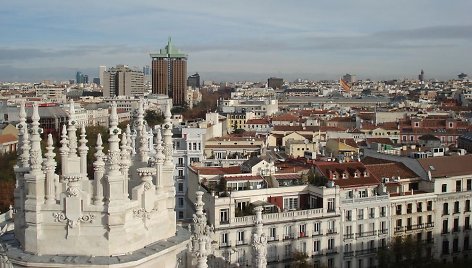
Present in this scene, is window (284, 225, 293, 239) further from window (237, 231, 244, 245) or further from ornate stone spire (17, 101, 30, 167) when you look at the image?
ornate stone spire (17, 101, 30, 167)

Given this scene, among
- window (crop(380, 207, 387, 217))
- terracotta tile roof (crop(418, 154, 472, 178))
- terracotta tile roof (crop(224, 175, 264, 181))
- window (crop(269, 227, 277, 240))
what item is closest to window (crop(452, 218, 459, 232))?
terracotta tile roof (crop(418, 154, 472, 178))

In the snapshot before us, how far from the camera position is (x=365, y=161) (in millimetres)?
47906

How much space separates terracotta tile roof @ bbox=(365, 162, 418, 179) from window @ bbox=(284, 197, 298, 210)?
6.73m

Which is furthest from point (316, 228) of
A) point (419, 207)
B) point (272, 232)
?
point (419, 207)

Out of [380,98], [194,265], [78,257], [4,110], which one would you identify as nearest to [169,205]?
[194,265]

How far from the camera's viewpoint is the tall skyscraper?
183375 millimetres

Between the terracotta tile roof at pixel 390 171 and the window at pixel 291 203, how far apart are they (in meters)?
6.73

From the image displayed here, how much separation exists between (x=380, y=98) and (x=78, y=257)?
16237 cm

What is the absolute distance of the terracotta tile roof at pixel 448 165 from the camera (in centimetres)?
4173

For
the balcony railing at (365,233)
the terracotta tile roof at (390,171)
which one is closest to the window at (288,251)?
the balcony railing at (365,233)

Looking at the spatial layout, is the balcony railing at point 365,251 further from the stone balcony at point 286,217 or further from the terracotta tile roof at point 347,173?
the terracotta tile roof at point 347,173

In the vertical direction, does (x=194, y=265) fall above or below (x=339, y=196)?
above

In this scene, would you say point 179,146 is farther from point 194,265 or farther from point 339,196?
point 194,265

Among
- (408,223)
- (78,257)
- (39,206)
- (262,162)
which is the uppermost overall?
(39,206)
